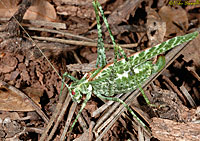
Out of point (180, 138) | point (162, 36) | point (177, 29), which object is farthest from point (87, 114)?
point (177, 29)

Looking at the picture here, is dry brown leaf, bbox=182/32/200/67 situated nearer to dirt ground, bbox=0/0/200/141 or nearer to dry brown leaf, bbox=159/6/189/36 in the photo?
dirt ground, bbox=0/0/200/141

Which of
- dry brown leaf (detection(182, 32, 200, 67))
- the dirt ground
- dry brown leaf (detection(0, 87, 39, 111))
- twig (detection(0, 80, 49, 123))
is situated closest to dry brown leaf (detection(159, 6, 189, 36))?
the dirt ground

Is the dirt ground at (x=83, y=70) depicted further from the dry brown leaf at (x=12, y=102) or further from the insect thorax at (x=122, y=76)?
the insect thorax at (x=122, y=76)

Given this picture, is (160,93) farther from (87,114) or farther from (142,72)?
(87,114)

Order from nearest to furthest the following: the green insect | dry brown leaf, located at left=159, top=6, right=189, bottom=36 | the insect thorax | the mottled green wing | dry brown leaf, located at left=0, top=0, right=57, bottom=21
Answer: the mottled green wing < the green insect < the insect thorax < dry brown leaf, located at left=0, top=0, right=57, bottom=21 < dry brown leaf, located at left=159, top=6, right=189, bottom=36

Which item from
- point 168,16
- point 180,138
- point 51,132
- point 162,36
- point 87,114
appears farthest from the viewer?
point 168,16

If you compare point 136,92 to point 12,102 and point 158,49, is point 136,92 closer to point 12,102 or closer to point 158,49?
point 158,49

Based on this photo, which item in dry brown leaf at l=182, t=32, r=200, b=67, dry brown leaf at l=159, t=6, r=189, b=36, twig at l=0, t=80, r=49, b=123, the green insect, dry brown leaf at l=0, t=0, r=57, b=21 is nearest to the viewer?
the green insect

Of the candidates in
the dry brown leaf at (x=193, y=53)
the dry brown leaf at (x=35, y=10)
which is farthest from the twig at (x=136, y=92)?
the dry brown leaf at (x=35, y=10)
